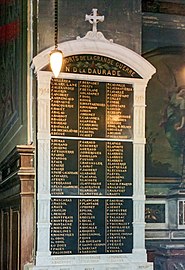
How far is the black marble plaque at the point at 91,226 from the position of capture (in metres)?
7.07

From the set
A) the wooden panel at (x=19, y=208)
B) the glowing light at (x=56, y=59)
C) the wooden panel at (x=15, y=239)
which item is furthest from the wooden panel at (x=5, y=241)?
the glowing light at (x=56, y=59)

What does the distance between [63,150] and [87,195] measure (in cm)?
59

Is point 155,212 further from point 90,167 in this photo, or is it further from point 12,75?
point 12,75

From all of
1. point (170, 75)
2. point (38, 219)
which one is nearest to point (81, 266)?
point (38, 219)

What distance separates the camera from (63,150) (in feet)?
23.5

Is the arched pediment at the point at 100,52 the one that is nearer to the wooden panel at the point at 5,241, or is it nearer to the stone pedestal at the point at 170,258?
the stone pedestal at the point at 170,258

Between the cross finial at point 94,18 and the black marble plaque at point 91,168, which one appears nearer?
the black marble plaque at point 91,168

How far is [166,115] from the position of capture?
9.05 m

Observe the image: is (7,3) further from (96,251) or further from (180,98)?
(96,251)

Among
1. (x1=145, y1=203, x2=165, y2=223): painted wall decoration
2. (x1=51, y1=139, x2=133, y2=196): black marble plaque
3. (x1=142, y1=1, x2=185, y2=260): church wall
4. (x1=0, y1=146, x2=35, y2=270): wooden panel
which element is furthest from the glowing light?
(x1=145, y1=203, x2=165, y2=223): painted wall decoration

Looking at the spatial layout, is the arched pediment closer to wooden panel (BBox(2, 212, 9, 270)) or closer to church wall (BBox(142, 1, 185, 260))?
church wall (BBox(142, 1, 185, 260))

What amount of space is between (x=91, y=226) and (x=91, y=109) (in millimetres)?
1370

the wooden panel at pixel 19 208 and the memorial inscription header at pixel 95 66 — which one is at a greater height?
the memorial inscription header at pixel 95 66

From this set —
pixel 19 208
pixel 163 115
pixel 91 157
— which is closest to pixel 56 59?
pixel 91 157
